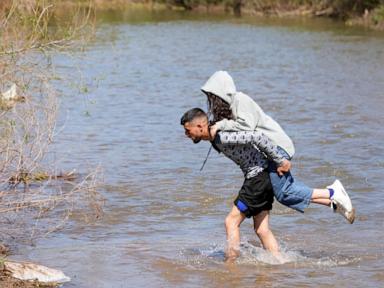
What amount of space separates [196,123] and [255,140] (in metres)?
0.44

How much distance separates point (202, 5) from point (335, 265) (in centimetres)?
5104

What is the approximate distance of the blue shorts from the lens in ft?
23.4

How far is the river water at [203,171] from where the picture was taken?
7449 millimetres

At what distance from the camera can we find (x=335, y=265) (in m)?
7.41

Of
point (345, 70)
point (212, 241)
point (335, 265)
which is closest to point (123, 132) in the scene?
point (212, 241)

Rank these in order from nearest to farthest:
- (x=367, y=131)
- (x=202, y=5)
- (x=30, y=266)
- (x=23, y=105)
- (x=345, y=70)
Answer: (x=30, y=266), (x=23, y=105), (x=367, y=131), (x=345, y=70), (x=202, y=5)

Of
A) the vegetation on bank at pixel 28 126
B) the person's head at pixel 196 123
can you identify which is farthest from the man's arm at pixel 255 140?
the vegetation on bank at pixel 28 126

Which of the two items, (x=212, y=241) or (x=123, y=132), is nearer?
(x=212, y=241)

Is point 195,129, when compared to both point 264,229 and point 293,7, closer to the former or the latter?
point 264,229

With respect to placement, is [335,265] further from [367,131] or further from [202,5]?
[202,5]

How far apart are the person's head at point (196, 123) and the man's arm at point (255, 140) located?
12cm

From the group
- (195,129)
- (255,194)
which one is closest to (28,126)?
(195,129)

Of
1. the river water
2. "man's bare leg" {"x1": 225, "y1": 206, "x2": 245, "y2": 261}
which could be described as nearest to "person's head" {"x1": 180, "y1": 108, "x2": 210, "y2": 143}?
"man's bare leg" {"x1": 225, "y1": 206, "x2": 245, "y2": 261}

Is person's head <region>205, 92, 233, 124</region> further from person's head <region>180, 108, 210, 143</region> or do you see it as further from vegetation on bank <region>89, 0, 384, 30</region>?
vegetation on bank <region>89, 0, 384, 30</region>
